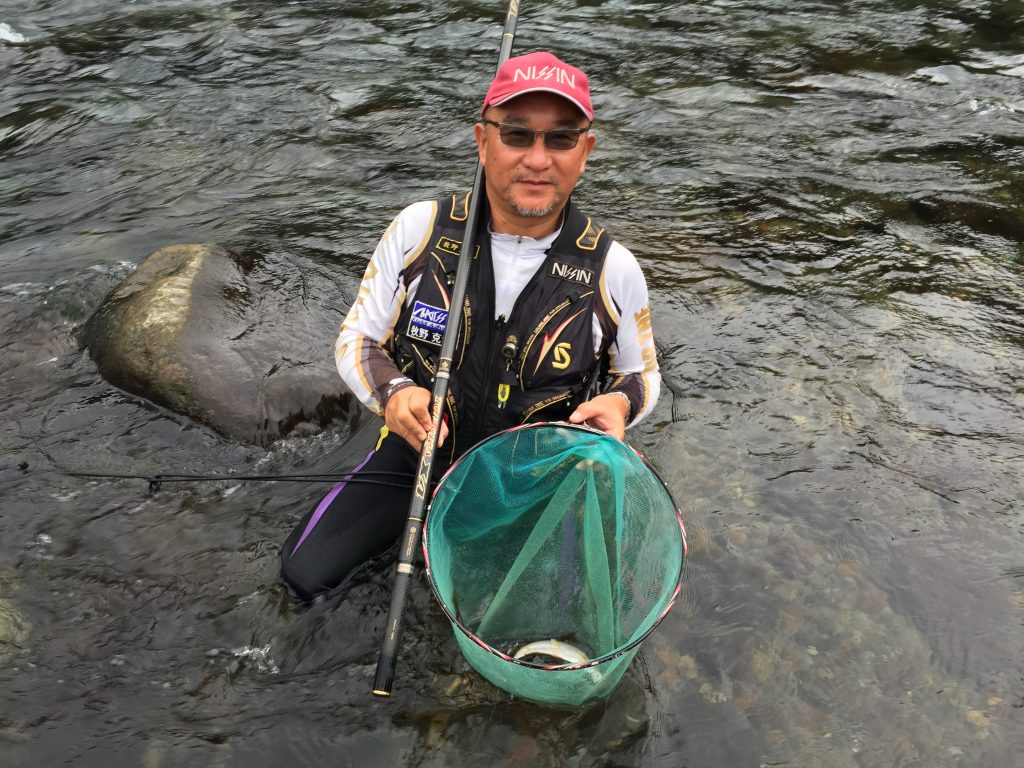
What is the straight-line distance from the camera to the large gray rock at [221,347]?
16.7 ft

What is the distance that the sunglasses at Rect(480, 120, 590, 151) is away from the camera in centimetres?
330

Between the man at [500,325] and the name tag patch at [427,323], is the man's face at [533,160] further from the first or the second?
the name tag patch at [427,323]

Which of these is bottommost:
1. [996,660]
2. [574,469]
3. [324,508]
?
[996,660]

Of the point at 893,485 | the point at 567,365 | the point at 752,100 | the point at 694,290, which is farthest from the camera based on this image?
the point at 752,100

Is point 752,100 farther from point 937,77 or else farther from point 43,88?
point 43,88

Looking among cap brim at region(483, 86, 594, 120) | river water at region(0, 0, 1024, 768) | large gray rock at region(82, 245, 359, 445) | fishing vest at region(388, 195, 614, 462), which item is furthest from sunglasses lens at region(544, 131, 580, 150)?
large gray rock at region(82, 245, 359, 445)

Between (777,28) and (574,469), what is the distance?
956 cm

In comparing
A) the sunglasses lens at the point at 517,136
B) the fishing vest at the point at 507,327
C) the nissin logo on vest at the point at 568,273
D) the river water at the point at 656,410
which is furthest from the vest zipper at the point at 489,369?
the river water at the point at 656,410

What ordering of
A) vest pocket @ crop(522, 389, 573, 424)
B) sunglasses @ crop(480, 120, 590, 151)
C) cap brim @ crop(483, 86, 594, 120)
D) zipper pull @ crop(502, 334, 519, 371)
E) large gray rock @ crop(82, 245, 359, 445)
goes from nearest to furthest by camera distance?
cap brim @ crop(483, 86, 594, 120) < sunglasses @ crop(480, 120, 590, 151) < zipper pull @ crop(502, 334, 519, 371) < vest pocket @ crop(522, 389, 573, 424) < large gray rock @ crop(82, 245, 359, 445)

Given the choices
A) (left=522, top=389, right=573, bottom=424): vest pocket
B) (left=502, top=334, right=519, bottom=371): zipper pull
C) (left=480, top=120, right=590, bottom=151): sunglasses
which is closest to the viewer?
(left=480, top=120, right=590, bottom=151): sunglasses

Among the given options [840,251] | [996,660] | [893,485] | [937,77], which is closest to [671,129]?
[840,251]

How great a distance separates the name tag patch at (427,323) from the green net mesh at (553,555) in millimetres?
645

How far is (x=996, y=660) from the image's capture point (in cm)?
378

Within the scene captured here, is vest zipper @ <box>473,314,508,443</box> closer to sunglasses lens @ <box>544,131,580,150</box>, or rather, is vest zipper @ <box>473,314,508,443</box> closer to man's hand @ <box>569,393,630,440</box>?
man's hand @ <box>569,393,630,440</box>
